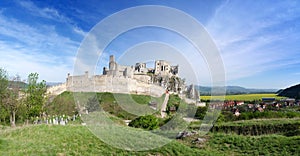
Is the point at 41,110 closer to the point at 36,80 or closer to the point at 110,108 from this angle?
the point at 36,80

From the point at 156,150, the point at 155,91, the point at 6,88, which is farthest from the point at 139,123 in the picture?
the point at 155,91

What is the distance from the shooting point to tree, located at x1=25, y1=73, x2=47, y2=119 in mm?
22812

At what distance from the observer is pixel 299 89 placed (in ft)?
165

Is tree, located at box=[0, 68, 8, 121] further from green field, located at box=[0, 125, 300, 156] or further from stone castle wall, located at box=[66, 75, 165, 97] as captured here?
stone castle wall, located at box=[66, 75, 165, 97]

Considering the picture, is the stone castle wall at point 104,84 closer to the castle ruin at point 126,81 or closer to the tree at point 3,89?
the castle ruin at point 126,81

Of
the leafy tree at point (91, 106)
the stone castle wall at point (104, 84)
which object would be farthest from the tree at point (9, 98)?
the stone castle wall at point (104, 84)

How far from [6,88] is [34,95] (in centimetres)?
349

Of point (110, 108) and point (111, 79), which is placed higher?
point (111, 79)

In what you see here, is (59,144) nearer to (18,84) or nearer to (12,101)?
(12,101)

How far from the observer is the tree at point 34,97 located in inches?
898

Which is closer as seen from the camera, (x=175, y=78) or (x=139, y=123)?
(x=139, y=123)

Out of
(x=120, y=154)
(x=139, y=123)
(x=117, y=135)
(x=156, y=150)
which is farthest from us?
(x=139, y=123)

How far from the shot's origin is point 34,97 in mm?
23188

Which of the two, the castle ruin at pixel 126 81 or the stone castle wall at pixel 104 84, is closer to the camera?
the stone castle wall at pixel 104 84
